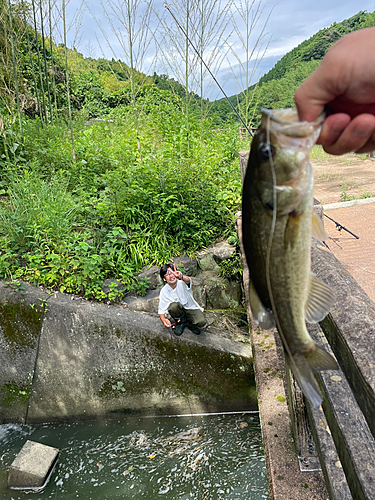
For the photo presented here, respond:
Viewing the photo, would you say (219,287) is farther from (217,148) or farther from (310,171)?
(310,171)

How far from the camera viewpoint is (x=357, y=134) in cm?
97

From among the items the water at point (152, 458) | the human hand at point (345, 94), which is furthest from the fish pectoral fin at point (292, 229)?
the water at point (152, 458)

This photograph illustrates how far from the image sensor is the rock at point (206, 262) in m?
5.59

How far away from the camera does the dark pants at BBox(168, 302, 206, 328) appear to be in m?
4.57

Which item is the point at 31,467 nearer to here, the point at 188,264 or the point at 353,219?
the point at 188,264

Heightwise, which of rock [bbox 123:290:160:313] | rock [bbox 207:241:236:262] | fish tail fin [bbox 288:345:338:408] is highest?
fish tail fin [bbox 288:345:338:408]

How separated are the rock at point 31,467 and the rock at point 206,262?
121 inches

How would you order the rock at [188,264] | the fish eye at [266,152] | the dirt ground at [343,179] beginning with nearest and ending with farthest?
the fish eye at [266,152] < the rock at [188,264] < the dirt ground at [343,179]

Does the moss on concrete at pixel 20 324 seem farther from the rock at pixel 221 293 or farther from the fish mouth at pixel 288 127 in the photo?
the fish mouth at pixel 288 127

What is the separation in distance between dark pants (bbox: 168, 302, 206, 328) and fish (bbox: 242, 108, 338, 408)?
3.57 metres

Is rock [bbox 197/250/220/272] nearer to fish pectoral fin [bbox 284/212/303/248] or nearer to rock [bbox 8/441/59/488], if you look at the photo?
rock [bbox 8/441/59/488]

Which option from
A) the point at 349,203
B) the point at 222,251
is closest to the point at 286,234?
the point at 222,251

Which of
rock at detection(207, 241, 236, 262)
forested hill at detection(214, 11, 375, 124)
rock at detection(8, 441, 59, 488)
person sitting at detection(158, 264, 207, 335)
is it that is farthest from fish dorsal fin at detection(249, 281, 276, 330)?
forested hill at detection(214, 11, 375, 124)

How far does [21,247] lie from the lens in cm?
521
